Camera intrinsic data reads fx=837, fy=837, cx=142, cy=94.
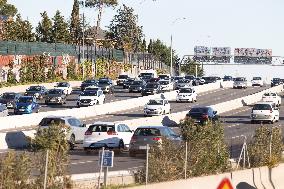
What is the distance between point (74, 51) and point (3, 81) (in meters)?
29.6

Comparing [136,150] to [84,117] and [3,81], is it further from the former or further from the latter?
[3,81]

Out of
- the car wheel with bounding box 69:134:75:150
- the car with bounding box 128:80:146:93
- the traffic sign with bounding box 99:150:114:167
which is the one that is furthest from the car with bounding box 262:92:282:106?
the traffic sign with bounding box 99:150:114:167

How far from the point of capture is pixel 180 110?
7656 cm

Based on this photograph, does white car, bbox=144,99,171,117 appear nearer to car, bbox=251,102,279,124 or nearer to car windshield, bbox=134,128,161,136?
car, bbox=251,102,279,124

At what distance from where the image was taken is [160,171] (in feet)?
71.0

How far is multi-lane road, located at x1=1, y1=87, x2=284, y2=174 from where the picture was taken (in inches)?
1202

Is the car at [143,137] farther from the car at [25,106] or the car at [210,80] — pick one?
the car at [210,80]

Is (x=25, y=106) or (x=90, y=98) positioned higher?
(x=90, y=98)

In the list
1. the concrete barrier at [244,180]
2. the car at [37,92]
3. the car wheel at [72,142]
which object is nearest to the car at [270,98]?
the car at [37,92]

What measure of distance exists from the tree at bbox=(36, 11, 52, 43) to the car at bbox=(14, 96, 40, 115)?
72776mm

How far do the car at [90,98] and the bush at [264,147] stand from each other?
4412 centimetres

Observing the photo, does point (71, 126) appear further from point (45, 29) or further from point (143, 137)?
point (45, 29)

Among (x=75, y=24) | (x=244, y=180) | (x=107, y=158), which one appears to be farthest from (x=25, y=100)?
(x=75, y=24)

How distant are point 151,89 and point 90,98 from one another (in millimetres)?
15623
